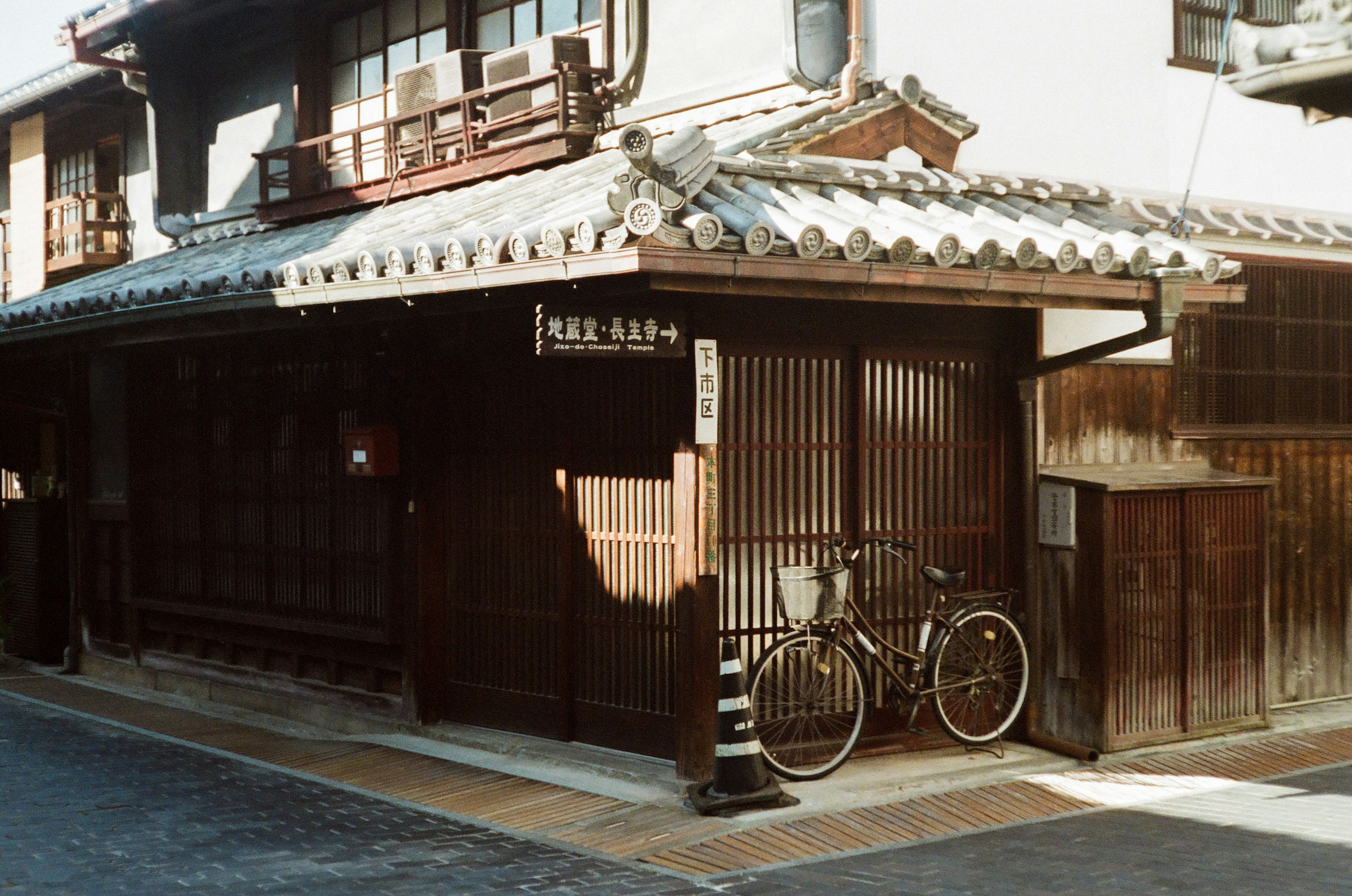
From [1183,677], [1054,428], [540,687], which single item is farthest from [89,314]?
[1183,677]

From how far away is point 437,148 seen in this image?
14.0 m

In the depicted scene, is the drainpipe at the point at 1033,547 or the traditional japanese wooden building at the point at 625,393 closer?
the traditional japanese wooden building at the point at 625,393

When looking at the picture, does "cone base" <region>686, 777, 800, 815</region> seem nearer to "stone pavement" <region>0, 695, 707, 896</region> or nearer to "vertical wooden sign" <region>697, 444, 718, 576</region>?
"stone pavement" <region>0, 695, 707, 896</region>

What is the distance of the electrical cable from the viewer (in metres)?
10.5

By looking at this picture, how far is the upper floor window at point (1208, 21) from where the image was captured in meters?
12.5

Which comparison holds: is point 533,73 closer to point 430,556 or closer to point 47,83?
point 430,556

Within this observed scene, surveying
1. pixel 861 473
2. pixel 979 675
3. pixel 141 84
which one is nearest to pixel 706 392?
pixel 861 473

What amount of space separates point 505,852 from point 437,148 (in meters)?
7.89

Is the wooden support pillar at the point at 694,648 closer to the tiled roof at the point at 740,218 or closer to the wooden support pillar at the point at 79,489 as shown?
the tiled roof at the point at 740,218

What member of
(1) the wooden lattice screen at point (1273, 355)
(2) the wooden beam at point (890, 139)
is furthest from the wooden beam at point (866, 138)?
(1) the wooden lattice screen at point (1273, 355)

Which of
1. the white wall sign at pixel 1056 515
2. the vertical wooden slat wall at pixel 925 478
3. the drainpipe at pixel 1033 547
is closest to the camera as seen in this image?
the vertical wooden slat wall at pixel 925 478

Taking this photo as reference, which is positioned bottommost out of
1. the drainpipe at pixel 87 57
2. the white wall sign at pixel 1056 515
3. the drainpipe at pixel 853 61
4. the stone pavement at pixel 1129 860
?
the stone pavement at pixel 1129 860

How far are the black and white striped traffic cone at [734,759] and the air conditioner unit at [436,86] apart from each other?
701 cm

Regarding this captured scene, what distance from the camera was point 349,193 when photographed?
14.8 m
